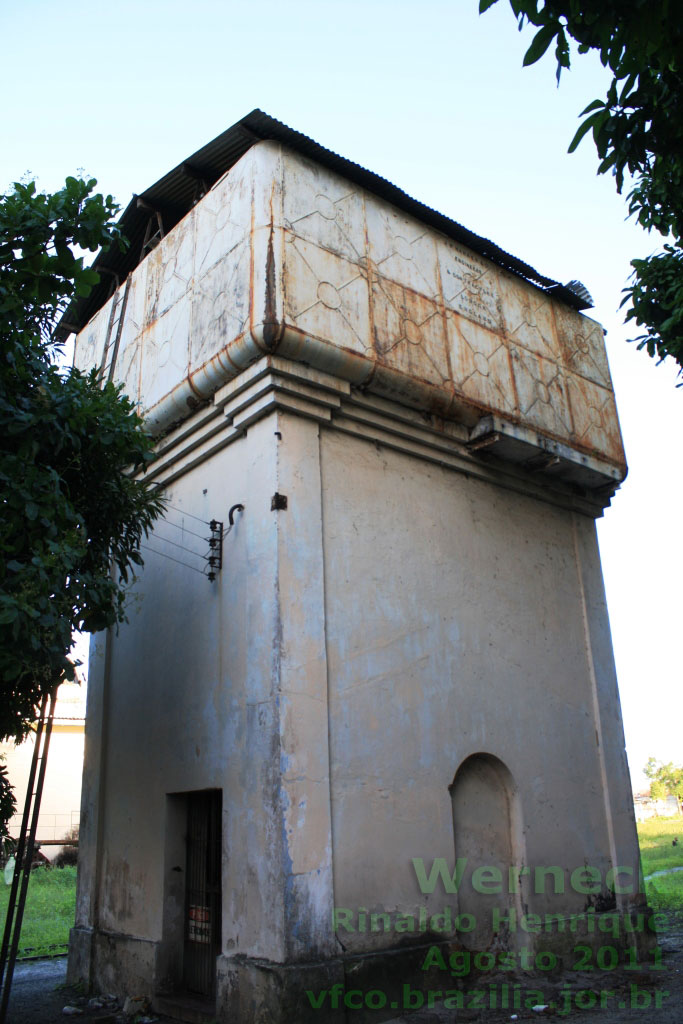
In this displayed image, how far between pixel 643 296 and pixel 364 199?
3234 millimetres

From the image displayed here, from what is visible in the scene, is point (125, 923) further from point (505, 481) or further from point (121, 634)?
point (505, 481)

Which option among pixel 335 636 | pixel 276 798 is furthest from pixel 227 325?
pixel 276 798

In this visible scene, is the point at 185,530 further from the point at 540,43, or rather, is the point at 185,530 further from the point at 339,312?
the point at 540,43

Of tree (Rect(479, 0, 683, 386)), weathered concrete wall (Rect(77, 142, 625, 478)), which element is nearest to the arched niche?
weathered concrete wall (Rect(77, 142, 625, 478))

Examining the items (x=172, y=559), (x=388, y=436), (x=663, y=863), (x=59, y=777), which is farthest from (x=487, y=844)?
(x=59, y=777)

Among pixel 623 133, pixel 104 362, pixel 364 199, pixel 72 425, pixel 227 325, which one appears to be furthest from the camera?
pixel 104 362

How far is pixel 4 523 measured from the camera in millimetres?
5914

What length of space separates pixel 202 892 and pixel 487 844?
294 centimetres

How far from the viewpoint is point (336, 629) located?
7633 mm

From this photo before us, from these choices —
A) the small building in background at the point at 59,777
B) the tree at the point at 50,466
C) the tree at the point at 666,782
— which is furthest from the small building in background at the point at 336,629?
the tree at the point at 666,782

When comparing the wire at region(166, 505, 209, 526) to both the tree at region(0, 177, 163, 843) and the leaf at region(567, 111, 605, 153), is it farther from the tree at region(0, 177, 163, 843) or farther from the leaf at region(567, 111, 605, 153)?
the leaf at region(567, 111, 605, 153)

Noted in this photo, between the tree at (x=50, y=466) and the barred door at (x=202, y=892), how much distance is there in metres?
1.93

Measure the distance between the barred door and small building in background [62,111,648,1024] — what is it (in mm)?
30

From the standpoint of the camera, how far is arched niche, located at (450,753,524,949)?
832 cm
